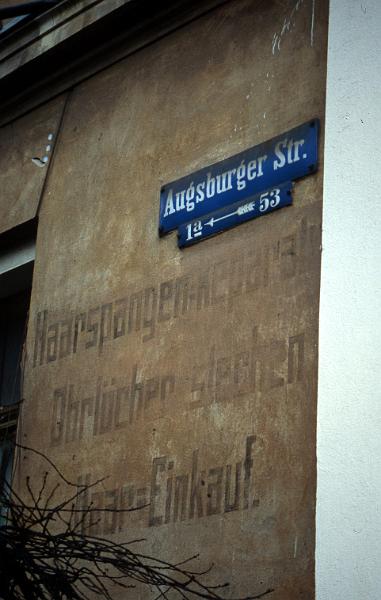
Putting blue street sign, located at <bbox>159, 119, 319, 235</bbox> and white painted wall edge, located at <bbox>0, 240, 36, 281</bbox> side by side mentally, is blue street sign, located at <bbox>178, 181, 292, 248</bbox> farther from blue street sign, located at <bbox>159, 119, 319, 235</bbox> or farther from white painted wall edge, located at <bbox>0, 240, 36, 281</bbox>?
white painted wall edge, located at <bbox>0, 240, 36, 281</bbox>

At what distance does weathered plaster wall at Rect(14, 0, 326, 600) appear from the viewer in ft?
21.4

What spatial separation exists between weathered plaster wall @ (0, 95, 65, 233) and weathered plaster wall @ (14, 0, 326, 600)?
13cm

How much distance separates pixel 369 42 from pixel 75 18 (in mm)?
2340

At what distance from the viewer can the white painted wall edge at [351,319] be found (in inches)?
237

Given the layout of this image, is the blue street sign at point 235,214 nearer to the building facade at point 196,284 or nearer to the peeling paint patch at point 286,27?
the building facade at point 196,284

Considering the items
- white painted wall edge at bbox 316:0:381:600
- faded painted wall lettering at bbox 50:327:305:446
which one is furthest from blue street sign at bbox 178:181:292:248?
faded painted wall lettering at bbox 50:327:305:446

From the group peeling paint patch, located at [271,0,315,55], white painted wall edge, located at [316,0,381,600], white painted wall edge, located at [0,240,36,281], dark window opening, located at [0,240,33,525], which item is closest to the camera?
white painted wall edge, located at [316,0,381,600]

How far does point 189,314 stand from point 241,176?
28.9 inches

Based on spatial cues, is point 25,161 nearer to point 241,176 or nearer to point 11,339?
point 11,339

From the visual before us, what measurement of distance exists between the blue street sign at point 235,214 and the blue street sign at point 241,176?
35mm

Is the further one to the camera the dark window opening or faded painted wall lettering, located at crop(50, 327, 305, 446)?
the dark window opening

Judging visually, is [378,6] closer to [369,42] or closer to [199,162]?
[369,42]

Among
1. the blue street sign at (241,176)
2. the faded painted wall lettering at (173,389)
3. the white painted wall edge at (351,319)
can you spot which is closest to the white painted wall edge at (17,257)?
the faded painted wall lettering at (173,389)

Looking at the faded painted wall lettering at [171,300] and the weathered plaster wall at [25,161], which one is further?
the weathered plaster wall at [25,161]
